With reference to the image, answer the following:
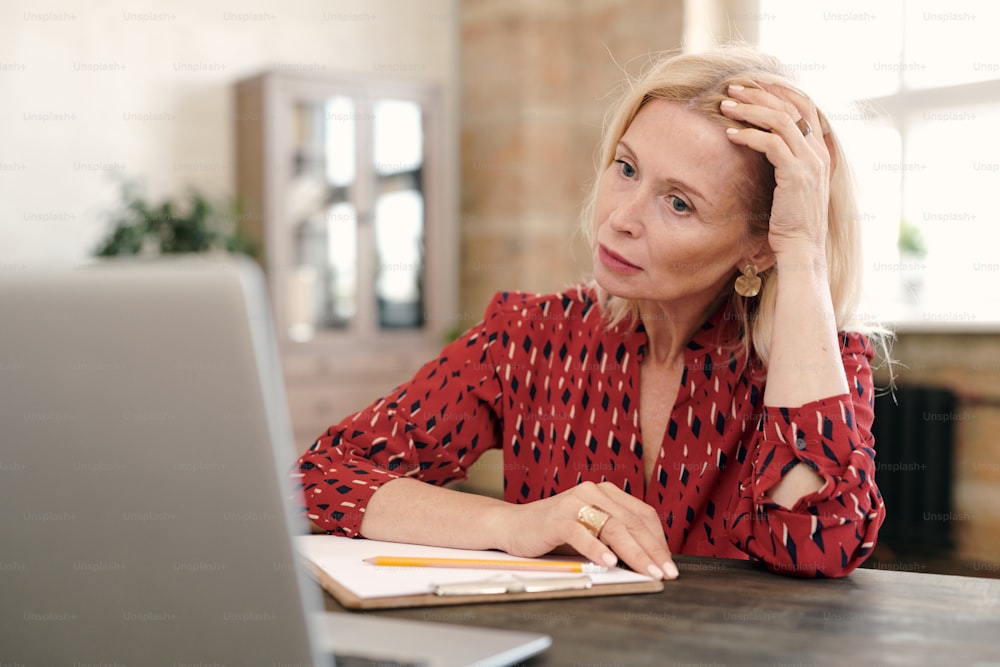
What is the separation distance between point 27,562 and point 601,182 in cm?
95

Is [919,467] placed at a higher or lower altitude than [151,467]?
lower

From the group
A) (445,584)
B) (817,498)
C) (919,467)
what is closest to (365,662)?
(445,584)

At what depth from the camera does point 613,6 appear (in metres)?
4.71

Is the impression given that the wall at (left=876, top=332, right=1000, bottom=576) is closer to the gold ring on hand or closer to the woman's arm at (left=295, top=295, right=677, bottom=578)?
the woman's arm at (left=295, top=295, right=677, bottom=578)

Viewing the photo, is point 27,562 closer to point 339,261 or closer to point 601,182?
point 601,182

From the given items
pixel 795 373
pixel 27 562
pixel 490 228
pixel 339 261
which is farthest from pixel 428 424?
pixel 490 228

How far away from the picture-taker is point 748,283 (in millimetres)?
1390

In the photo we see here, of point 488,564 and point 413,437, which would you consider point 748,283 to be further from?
point 488,564

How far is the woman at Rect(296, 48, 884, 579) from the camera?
1.10 meters

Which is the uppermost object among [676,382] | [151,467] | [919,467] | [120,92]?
[120,92]

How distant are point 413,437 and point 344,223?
333cm

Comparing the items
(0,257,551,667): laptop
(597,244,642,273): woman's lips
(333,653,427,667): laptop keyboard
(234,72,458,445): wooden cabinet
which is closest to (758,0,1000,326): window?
(234,72,458,445): wooden cabinet

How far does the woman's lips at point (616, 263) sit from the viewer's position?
1.29 m

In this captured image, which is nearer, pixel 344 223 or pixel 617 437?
pixel 617 437
